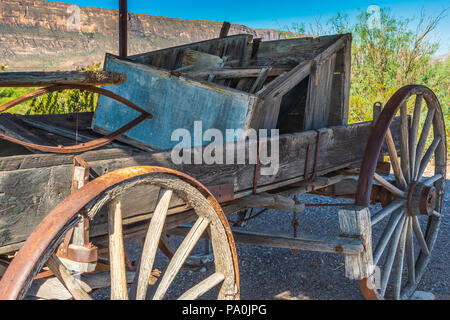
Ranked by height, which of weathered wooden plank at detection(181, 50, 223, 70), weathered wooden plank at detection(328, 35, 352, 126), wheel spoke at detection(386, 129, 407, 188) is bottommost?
wheel spoke at detection(386, 129, 407, 188)

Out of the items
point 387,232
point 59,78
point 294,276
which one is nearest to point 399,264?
point 387,232

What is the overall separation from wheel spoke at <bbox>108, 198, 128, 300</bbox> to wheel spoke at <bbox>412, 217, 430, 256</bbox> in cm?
242

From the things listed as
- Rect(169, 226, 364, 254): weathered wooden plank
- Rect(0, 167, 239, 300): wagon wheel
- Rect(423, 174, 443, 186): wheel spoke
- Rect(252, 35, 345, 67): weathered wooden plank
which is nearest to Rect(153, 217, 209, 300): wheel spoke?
Rect(0, 167, 239, 300): wagon wheel

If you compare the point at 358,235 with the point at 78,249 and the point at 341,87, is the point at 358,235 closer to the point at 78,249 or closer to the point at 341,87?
the point at 341,87

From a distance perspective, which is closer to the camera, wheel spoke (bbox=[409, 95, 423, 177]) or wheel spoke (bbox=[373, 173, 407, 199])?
wheel spoke (bbox=[373, 173, 407, 199])

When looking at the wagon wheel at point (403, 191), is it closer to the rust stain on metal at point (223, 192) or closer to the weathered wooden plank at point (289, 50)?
the weathered wooden plank at point (289, 50)

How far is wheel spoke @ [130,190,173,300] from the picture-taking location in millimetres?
1553

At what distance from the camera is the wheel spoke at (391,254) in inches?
107

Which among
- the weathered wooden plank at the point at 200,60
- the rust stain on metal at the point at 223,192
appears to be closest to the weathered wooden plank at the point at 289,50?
the weathered wooden plank at the point at 200,60

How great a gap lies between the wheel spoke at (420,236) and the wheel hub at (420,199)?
143 millimetres

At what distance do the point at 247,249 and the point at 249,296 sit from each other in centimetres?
83

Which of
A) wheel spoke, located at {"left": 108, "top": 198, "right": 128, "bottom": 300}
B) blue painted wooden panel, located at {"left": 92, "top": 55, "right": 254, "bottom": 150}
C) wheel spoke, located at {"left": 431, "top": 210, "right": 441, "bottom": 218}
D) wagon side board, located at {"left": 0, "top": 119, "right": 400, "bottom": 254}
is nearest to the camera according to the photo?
wagon side board, located at {"left": 0, "top": 119, "right": 400, "bottom": 254}

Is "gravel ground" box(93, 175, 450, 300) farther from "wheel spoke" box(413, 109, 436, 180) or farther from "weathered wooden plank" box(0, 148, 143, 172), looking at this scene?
"weathered wooden plank" box(0, 148, 143, 172)

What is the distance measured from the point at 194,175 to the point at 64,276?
64cm
